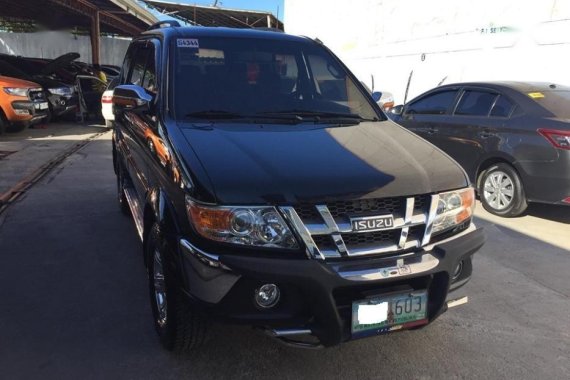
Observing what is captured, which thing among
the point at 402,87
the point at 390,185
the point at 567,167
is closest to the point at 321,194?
the point at 390,185

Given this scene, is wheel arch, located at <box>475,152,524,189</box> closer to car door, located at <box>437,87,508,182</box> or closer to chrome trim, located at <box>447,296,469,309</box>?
car door, located at <box>437,87,508,182</box>

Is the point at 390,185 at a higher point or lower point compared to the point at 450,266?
higher

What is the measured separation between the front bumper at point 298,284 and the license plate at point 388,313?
0.04 m

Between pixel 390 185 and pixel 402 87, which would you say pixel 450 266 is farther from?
pixel 402 87

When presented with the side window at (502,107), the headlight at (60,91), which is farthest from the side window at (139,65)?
the headlight at (60,91)

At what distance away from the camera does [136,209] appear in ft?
13.5

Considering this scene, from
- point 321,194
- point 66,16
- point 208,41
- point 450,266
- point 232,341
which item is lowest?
point 232,341

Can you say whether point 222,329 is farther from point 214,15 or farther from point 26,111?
point 214,15

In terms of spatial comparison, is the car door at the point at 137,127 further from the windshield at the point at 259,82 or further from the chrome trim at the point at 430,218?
the chrome trim at the point at 430,218

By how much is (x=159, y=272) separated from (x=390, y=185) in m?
1.47

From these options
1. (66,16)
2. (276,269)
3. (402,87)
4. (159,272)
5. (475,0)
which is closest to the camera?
(276,269)

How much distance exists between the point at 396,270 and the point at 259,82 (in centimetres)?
177

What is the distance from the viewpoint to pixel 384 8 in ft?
52.1

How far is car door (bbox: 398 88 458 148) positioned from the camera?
272 inches
